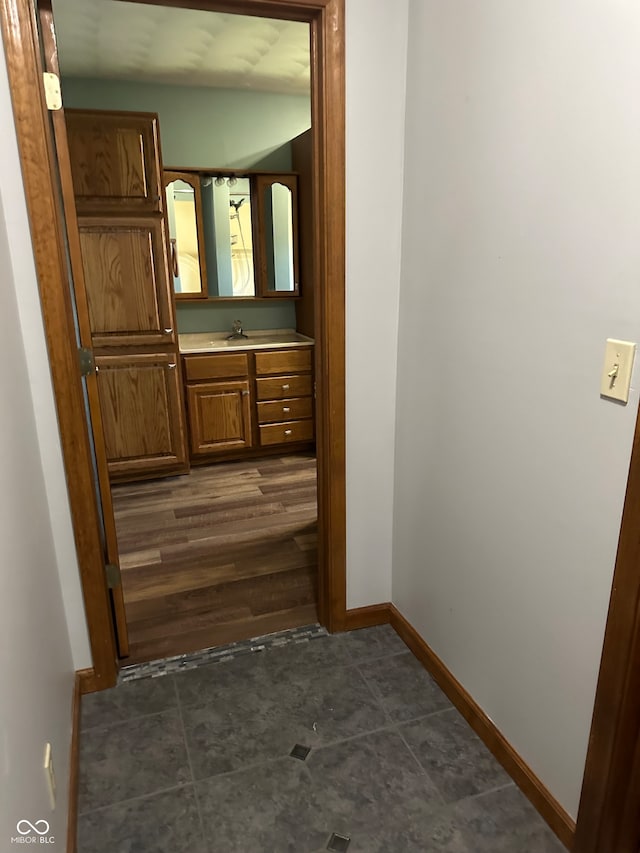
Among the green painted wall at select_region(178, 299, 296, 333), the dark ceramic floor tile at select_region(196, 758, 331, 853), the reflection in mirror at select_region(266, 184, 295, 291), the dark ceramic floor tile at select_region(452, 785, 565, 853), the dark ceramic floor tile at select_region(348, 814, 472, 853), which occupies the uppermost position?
the reflection in mirror at select_region(266, 184, 295, 291)

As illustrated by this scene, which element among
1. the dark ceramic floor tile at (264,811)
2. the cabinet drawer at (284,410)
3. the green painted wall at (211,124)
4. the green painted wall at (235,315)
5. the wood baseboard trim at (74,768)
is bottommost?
the dark ceramic floor tile at (264,811)

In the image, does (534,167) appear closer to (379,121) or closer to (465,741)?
(379,121)

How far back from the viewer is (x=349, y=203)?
1936mm

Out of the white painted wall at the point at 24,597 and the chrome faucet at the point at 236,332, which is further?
the chrome faucet at the point at 236,332

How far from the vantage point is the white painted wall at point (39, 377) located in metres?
1.60

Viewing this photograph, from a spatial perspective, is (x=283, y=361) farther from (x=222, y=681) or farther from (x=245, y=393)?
(x=222, y=681)

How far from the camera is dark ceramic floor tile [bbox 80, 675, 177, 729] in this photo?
1.93m

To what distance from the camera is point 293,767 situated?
1715 mm

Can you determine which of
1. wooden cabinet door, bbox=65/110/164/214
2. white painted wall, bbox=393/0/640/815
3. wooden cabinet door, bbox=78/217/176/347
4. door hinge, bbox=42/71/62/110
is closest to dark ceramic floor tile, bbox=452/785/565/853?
white painted wall, bbox=393/0/640/815

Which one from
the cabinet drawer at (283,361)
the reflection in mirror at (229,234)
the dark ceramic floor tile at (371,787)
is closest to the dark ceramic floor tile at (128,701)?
the dark ceramic floor tile at (371,787)

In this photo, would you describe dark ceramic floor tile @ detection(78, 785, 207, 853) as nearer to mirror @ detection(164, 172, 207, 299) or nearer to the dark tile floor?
the dark tile floor

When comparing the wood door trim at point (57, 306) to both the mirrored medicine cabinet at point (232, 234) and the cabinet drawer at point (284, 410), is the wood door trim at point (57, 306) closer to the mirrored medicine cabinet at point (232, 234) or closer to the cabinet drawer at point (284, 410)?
the cabinet drawer at point (284, 410)

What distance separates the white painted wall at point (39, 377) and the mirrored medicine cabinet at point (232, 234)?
98.9 inches

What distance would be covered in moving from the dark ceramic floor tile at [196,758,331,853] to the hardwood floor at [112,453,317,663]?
0.66 m
